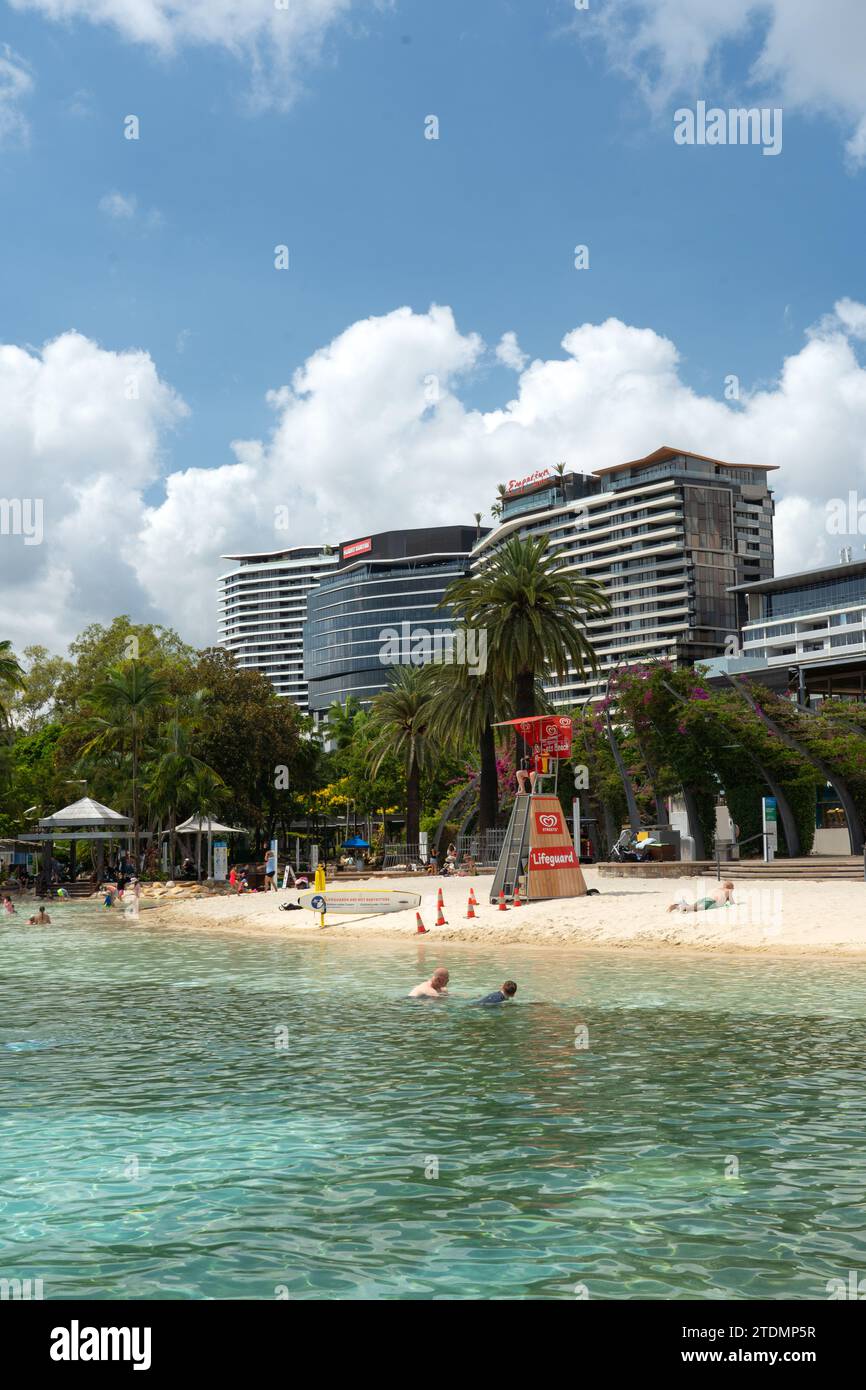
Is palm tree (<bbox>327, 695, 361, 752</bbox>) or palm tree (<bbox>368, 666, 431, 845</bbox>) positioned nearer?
palm tree (<bbox>368, 666, 431, 845</bbox>)

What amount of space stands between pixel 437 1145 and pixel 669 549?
151901 millimetres

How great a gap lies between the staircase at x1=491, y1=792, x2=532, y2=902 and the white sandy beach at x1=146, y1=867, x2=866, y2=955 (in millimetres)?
829

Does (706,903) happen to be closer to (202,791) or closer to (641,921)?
(641,921)

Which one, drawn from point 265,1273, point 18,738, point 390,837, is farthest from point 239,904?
point 390,837

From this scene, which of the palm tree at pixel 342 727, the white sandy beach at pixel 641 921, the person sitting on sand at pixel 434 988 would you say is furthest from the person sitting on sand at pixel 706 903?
the palm tree at pixel 342 727

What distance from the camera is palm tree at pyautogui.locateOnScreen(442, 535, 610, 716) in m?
46.2

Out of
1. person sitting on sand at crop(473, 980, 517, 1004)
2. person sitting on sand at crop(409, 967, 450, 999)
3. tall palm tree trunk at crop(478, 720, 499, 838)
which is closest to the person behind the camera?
person sitting on sand at crop(473, 980, 517, 1004)

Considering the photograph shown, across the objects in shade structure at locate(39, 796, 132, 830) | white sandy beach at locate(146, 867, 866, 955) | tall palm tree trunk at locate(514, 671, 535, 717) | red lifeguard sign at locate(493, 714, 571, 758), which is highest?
tall palm tree trunk at locate(514, 671, 535, 717)

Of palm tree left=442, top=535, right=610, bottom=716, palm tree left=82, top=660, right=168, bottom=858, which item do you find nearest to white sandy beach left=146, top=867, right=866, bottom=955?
palm tree left=442, top=535, right=610, bottom=716

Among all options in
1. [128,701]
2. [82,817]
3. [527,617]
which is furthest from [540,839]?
[128,701]

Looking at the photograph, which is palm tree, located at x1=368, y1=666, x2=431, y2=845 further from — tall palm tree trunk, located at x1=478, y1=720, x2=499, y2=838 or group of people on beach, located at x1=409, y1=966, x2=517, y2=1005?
group of people on beach, located at x1=409, y1=966, x2=517, y2=1005

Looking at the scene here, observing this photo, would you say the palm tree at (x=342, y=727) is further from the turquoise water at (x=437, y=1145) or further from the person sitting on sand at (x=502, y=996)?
the turquoise water at (x=437, y=1145)
